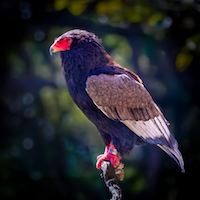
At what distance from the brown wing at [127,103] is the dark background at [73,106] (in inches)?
27.3

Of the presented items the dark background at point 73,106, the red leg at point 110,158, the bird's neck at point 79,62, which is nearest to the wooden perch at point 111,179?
the red leg at point 110,158

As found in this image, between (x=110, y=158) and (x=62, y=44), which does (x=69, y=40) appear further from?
(x=110, y=158)

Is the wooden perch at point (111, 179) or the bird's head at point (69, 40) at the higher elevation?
the bird's head at point (69, 40)

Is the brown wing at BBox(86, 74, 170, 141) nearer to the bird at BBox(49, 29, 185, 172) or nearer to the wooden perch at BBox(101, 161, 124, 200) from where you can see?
the bird at BBox(49, 29, 185, 172)

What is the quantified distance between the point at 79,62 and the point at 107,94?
6.6 inches

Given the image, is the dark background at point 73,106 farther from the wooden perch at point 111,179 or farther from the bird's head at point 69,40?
the wooden perch at point 111,179

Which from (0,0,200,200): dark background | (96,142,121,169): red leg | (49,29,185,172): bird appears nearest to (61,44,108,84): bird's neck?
(49,29,185,172): bird

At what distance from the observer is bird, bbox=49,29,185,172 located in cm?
81

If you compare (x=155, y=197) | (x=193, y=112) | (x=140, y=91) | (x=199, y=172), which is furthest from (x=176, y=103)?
(x=140, y=91)

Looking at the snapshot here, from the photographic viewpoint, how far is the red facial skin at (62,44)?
0.81 meters

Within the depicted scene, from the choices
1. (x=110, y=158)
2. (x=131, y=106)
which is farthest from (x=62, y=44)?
(x=110, y=158)

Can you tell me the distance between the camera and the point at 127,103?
851 mm

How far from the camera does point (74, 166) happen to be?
1.71 m

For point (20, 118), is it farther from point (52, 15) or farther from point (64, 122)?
point (52, 15)
